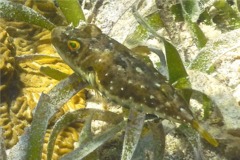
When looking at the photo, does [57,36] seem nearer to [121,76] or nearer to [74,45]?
[74,45]

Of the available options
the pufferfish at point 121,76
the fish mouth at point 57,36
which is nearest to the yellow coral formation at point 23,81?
the fish mouth at point 57,36

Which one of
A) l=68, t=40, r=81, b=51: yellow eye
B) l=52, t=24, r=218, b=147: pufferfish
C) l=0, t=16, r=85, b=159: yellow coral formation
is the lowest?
l=0, t=16, r=85, b=159: yellow coral formation

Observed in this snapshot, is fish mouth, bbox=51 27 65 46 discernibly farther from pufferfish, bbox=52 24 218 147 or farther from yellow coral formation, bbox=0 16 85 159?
yellow coral formation, bbox=0 16 85 159

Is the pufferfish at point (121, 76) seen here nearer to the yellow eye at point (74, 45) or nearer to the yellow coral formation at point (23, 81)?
the yellow eye at point (74, 45)

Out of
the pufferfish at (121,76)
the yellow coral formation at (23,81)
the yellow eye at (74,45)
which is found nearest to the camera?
the pufferfish at (121,76)

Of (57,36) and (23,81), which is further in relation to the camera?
(23,81)

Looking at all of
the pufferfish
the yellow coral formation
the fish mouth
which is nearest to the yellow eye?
the pufferfish

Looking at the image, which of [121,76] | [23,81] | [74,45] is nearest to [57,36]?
[74,45]

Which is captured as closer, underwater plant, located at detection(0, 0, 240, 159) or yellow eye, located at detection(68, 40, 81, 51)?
underwater plant, located at detection(0, 0, 240, 159)
